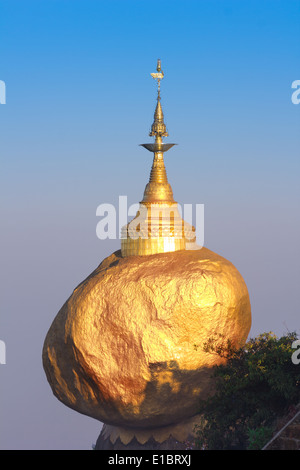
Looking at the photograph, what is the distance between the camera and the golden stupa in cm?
3105

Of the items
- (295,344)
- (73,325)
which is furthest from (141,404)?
(295,344)

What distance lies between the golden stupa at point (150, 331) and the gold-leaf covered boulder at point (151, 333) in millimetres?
36

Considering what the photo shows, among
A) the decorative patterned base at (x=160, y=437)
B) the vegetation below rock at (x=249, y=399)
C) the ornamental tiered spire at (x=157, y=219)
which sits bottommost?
the decorative patterned base at (x=160, y=437)

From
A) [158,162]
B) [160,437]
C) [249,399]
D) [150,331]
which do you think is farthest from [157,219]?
[160,437]

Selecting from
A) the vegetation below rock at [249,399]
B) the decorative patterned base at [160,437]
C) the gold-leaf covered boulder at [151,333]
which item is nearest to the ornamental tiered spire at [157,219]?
the gold-leaf covered boulder at [151,333]

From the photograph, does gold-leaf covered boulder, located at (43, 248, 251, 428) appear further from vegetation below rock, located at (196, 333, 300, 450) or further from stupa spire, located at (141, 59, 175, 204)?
stupa spire, located at (141, 59, 175, 204)

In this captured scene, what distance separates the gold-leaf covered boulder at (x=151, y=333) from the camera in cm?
3102

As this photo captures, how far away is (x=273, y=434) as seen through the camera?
92.0 feet

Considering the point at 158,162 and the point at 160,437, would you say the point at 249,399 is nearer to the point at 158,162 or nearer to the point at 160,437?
the point at 160,437

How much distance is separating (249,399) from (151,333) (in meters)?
4.18

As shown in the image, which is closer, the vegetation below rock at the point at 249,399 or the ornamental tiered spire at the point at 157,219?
the vegetation below rock at the point at 249,399

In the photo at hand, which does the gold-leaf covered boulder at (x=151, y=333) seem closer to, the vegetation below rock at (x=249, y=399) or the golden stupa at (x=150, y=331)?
the golden stupa at (x=150, y=331)

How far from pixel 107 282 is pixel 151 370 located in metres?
3.64

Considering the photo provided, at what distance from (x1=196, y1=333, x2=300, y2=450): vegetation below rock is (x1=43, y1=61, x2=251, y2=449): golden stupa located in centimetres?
150
